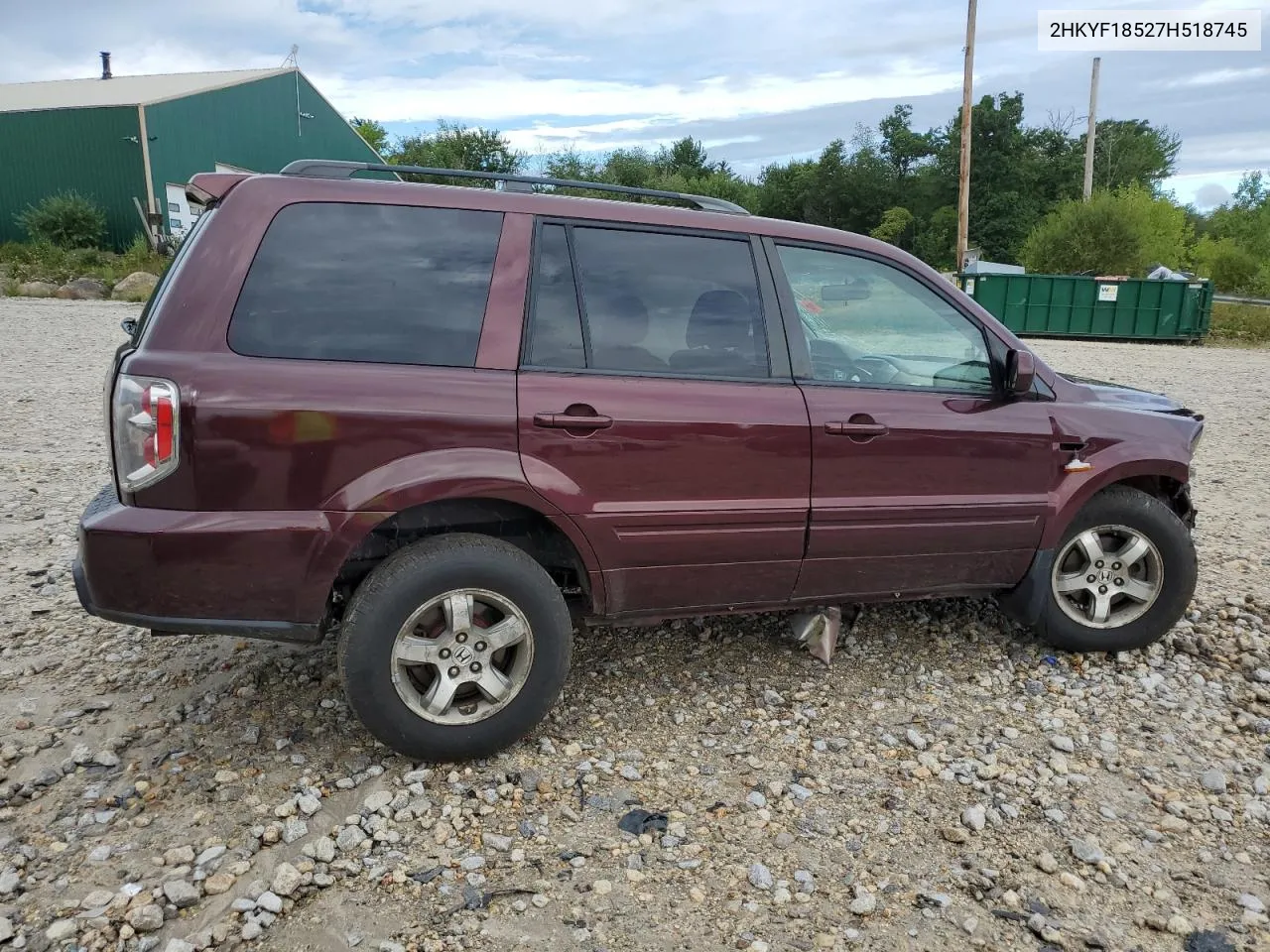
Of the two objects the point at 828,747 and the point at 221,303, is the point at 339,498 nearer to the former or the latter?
the point at 221,303

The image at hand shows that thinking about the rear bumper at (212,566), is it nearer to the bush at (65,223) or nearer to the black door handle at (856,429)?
the black door handle at (856,429)

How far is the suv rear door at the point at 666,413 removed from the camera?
3.19 meters

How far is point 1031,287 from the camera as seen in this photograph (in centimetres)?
2309

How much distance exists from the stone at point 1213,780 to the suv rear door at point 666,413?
60.6 inches

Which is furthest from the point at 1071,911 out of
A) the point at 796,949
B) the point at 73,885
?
the point at 73,885

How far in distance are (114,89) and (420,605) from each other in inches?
1378

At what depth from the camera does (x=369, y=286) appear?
306 cm

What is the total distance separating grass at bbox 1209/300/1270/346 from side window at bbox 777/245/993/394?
970 inches

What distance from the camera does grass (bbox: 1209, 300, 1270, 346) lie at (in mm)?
24609

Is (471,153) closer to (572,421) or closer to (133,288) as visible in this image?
(133,288)

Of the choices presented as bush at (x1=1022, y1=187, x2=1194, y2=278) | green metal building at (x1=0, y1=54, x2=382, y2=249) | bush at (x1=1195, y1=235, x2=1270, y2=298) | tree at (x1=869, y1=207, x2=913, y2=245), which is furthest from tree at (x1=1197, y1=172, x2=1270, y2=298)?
green metal building at (x1=0, y1=54, x2=382, y2=249)

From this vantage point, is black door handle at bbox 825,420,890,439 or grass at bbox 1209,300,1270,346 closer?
black door handle at bbox 825,420,890,439

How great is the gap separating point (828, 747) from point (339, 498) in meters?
1.92

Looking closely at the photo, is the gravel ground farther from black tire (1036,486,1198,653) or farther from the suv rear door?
the suv rear door
